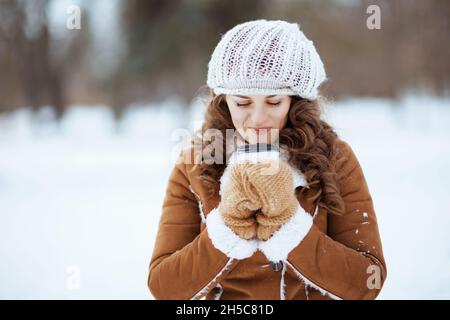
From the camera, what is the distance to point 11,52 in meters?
14.2

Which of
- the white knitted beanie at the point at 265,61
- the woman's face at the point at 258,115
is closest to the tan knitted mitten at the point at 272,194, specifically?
the woman's face at the point at 258,115

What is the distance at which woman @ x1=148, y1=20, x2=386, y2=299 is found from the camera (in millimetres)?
1303

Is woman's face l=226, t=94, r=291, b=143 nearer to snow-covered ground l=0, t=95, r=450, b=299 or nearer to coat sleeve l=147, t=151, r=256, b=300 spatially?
coat sleeve l=147, t=151, r=256, b=300

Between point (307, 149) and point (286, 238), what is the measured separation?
375mm

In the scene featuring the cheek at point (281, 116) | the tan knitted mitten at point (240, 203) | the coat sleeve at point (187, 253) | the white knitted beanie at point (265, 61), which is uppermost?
the white knitted beanie at point (265, 61)

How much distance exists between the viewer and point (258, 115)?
1.42m

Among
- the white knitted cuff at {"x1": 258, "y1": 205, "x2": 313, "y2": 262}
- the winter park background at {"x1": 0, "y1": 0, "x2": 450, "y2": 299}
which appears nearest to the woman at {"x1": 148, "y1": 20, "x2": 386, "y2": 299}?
the white knitted cuff at {"x1": 258, "y1": 205, "x2": 313, "y2": 262}

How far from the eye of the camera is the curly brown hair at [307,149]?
1.48 meters

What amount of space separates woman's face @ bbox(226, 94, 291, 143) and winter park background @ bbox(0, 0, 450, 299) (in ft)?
1.35

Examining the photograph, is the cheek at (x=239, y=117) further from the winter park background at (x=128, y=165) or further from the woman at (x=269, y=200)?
the winter park background at (x=128, y=165)
